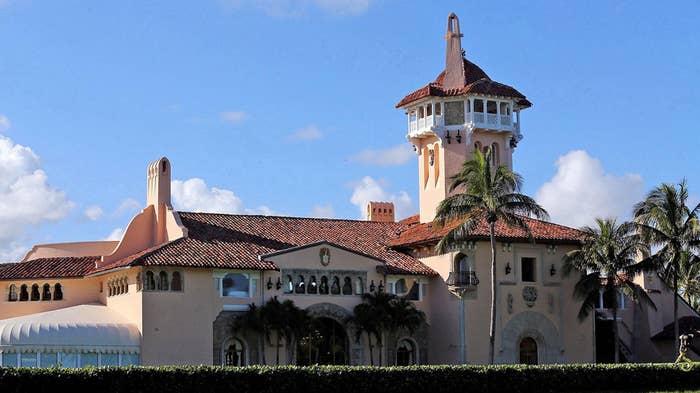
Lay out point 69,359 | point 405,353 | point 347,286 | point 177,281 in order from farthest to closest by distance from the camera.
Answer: point 405,353 → point 347,286 → point 177,281 → point 69,359

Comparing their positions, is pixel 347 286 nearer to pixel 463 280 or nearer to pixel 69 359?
pixel 463 280

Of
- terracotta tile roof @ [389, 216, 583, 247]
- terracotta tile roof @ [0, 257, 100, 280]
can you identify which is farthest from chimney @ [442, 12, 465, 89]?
terracotta tile roof @ [0, 257, 100, 280]

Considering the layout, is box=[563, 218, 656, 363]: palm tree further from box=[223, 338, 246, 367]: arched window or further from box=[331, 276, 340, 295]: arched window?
box=[223, 338, 246, 367]: arched window

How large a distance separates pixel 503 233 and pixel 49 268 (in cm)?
2437

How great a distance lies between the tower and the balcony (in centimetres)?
721

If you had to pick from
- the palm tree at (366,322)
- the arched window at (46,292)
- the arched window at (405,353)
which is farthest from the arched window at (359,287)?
the arched window at (46,292)

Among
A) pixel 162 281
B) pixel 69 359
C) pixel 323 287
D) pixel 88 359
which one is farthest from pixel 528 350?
pixel 69 359

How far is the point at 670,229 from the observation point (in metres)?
60.4

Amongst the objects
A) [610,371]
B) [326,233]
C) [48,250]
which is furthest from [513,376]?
[48,250]

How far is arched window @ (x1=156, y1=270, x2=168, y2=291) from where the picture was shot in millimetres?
53938

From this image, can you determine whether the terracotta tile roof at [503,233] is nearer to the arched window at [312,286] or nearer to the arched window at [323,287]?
the arched window at [323,287]

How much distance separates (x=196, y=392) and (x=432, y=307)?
2120 centimetres

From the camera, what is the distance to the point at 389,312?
5812cm

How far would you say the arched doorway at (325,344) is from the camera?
57.7 m
